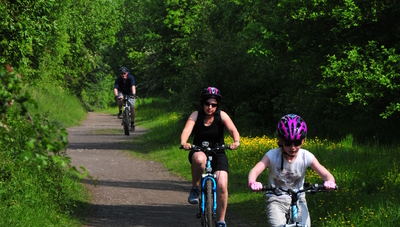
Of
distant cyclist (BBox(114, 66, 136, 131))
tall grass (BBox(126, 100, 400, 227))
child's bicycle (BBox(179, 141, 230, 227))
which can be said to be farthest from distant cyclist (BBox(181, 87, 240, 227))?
distant cyclist (BBox(114, 66, 136, 131))

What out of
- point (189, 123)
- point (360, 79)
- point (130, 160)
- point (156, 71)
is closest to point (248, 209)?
point (189, 123)

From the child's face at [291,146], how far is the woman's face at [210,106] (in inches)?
101

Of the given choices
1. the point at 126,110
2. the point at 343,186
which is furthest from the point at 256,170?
the point at 126,110

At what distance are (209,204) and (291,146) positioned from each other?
2694 mm

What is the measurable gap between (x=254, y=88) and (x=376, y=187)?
14490mm

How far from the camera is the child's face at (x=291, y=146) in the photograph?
5809 millimetres

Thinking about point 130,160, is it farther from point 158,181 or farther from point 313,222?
point 313,222

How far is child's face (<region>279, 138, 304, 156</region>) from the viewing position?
5.81 meters

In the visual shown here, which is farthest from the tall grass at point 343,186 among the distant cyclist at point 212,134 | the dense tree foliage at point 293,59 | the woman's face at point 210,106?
the woman's face at point 210,106

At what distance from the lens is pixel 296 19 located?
19.2m

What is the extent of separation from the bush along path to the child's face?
4081mm

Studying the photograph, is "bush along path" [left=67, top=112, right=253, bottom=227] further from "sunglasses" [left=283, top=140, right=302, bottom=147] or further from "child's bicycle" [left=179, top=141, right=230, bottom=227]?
"sunglasses" [left=283, top=140, right=302, bottom=147]

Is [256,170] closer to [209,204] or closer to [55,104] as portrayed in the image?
[209,204]

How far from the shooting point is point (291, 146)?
585 centimetres
